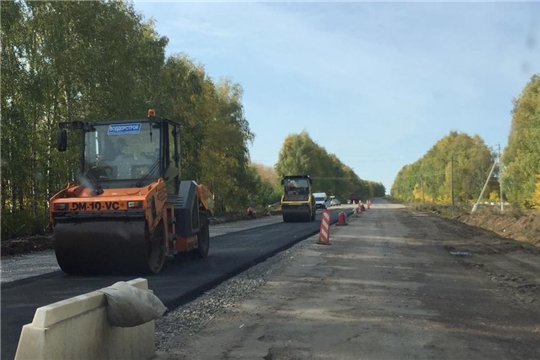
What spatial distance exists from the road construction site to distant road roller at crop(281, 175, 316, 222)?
19.2 meters

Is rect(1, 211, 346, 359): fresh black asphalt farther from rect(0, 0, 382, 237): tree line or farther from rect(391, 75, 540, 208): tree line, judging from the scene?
rect(391, 75, 540, 208): tree line

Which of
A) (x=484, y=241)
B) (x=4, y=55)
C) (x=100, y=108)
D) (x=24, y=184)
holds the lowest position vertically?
Answer: (x=484, y=241)

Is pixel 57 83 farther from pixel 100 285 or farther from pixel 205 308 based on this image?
pixel 205 308

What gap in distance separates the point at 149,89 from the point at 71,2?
18.8 feet

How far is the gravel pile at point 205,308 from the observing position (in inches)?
247

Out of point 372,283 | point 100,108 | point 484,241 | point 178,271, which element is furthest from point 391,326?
point 100,108

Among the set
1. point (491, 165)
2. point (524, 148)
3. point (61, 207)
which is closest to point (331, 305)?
point (61, 207)

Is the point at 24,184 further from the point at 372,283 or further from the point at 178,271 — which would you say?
the point at 372,283

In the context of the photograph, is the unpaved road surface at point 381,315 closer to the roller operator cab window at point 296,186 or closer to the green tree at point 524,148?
the roller operator cab window at point 296,186

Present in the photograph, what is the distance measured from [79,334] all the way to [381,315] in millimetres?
4584

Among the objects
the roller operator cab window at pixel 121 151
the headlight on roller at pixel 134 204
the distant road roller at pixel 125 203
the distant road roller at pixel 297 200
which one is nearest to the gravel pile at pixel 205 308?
the distant road roller at pixel 125 203

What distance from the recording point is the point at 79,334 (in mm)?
4098

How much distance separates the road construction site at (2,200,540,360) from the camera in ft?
19.0

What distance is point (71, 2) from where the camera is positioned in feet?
77.3
